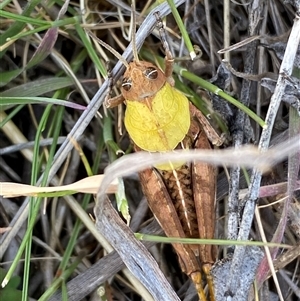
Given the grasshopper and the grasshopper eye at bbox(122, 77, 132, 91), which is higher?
the grasshopper eye at bbox(122, 77, 132, 91)

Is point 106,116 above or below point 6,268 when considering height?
above

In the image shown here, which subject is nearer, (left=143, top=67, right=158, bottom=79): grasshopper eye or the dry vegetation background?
(left=143, top=67, right=158, bottom=79): grasshopper eye

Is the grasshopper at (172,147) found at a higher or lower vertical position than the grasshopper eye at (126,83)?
lower

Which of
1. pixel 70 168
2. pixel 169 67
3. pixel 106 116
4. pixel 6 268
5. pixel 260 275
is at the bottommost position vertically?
pixel 260 275

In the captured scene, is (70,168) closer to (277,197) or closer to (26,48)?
(26,48)

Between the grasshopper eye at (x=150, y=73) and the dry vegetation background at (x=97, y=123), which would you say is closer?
the grasshopper eye at (x=150, y=73)

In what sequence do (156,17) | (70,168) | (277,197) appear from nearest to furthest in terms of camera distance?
(156,17), (277,197), (70,168)

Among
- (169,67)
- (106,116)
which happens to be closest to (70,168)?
(106,116)

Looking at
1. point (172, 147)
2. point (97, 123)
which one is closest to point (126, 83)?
point (172, 147)
